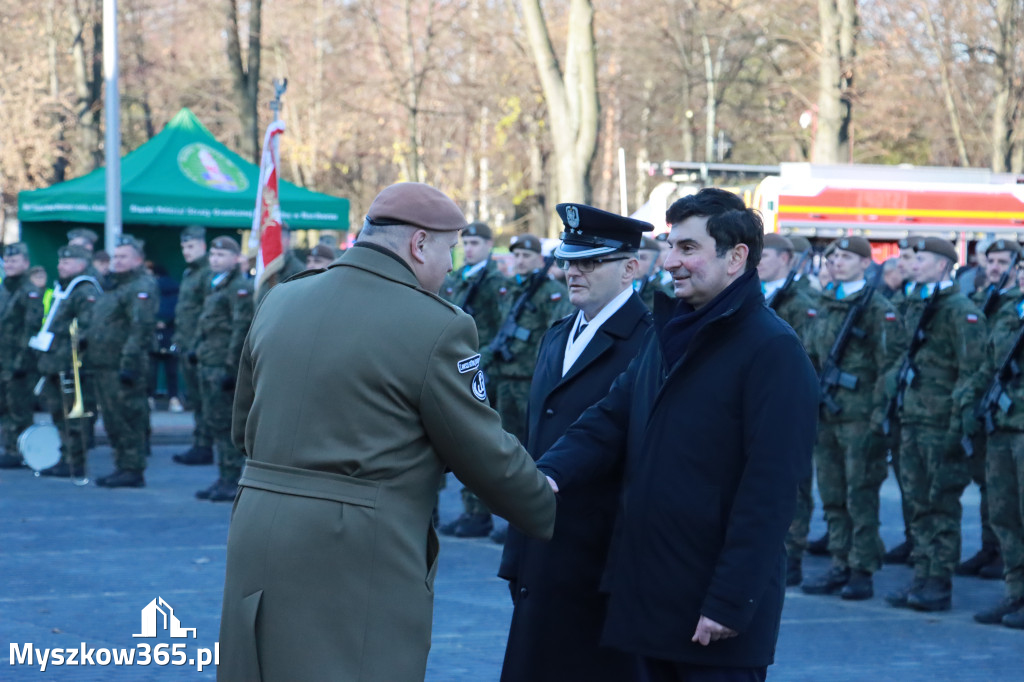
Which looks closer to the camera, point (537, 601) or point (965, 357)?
point (537, 601)

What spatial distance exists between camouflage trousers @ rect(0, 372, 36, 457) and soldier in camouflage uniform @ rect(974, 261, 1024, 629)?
9.57m

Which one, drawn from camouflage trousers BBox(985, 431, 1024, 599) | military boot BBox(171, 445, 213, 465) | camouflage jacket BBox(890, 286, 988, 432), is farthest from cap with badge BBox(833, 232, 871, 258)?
military boot BBox(171, 445, 213, 465)

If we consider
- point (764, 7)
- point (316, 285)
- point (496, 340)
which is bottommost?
point (496, 340)

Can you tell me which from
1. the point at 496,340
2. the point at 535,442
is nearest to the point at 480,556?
the point at 496,340

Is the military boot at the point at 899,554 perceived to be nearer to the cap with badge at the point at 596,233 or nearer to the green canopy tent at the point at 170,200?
the cap with badge at the point at 596,233

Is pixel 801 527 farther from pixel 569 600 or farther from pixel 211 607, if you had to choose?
pixel 569 600

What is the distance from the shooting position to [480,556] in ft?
30.1

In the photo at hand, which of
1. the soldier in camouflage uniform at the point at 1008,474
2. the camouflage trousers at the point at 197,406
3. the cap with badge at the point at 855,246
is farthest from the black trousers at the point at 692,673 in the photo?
the camouflage trousers at the point at 197,406

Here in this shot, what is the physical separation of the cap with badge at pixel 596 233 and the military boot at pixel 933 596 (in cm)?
408

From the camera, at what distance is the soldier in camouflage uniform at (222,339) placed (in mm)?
11453

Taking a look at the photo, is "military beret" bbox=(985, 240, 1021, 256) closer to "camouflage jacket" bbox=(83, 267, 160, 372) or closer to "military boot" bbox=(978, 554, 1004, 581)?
"military boot" bbox=(978, 554, 1004, 581)

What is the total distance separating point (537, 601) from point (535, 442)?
57 centimetres

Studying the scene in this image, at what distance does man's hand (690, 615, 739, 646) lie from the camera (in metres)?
3.48

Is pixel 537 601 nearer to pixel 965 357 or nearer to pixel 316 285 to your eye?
pixel 316 285
